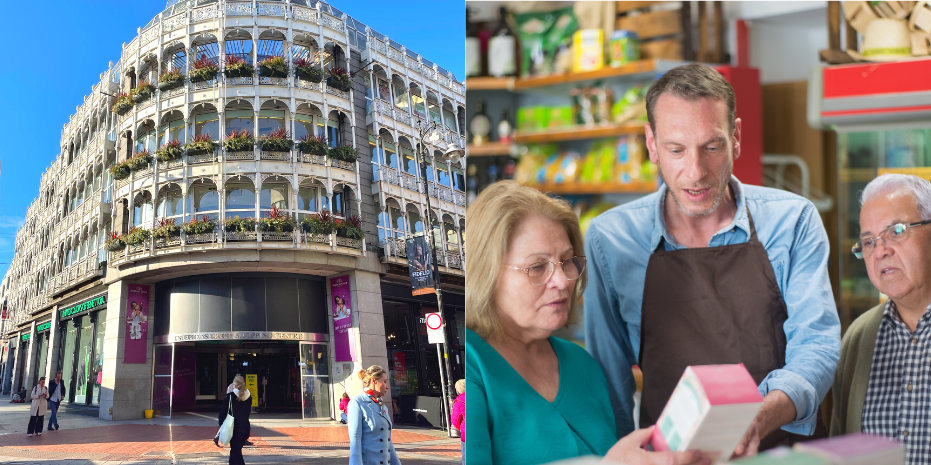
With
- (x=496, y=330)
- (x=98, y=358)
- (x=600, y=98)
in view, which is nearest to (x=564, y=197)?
(x=600, y=98)

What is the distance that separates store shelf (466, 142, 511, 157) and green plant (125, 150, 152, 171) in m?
2.13

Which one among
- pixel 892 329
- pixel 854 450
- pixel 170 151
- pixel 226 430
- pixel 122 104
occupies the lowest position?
pixel 226 430

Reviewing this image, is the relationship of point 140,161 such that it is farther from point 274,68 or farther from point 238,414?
point 238,414

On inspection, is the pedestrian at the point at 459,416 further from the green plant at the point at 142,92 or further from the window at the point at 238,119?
the green plant at the point at 142,92

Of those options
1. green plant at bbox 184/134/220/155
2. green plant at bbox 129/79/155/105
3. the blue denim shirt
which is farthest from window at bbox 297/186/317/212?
the blue denim shirt

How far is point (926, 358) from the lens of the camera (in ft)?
5.74

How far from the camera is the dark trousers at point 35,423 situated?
329 cm

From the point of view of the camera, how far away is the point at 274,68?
3.40 metres

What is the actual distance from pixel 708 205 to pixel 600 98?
0.42 m

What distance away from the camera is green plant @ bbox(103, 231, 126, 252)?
3277mm

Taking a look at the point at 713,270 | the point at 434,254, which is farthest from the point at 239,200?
the point at 713,270

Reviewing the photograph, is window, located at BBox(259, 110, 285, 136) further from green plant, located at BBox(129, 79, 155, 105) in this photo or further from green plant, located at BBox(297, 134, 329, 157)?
green plant, located at BBox(129, 79, 155, 105)

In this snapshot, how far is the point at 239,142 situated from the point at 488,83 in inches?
70.7

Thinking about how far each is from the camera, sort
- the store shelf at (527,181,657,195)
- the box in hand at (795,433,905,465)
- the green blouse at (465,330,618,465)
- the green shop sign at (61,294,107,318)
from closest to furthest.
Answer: the box in hand at (795,433,905,465), the green blouse at (465,330,618,465), the store shelf at (527,181,657,195), the green shop sign at (61,294,107,318)
